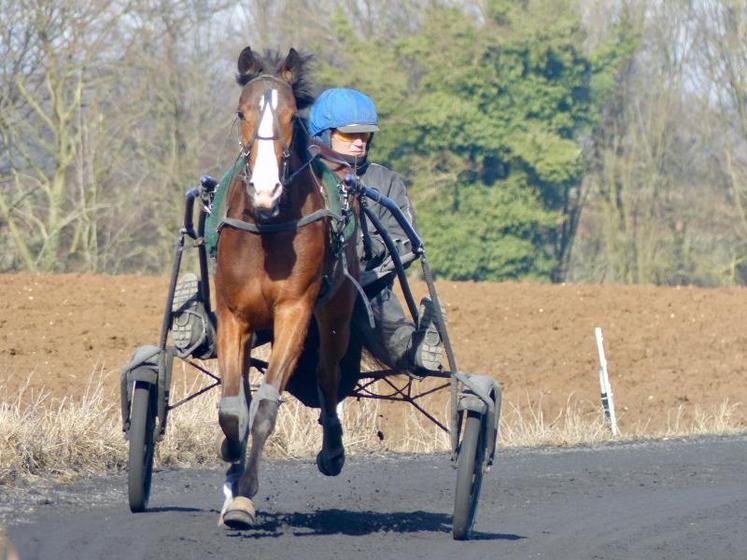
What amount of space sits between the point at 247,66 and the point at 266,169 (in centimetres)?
71

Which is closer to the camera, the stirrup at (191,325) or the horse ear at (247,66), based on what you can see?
the horse ear at (247,66)

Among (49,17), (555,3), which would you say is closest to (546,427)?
(49,17)

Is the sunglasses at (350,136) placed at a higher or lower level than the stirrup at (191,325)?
higher

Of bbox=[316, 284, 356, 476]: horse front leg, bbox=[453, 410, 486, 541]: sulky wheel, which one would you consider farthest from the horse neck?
bbox=[453, 410, 486, 541]: sulky wheel

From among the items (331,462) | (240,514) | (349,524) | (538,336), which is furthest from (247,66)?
(538,336)

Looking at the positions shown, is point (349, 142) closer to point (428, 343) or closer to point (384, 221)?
point (384, 221)

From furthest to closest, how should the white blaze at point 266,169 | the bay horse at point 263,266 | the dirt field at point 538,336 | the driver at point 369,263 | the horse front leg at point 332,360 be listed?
the dirt field at point 538,336
the driver at point 369,263
the horse front leg at point 332,360
the bay horse at point 263,266
the white blaze at point 266,169

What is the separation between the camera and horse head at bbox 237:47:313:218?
18.9 feet

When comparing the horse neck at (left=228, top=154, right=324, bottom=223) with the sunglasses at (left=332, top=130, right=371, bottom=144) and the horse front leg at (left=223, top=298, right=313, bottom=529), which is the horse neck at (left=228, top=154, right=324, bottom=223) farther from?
the sunglasses at (left=332, top=130, right=371, bottom=144)

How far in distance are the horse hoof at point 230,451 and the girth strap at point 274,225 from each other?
3.00ft

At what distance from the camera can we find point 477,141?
34.8 meters

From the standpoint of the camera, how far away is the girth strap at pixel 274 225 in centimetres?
598

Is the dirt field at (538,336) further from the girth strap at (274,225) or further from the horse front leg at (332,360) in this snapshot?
the girth strap at (274,225)

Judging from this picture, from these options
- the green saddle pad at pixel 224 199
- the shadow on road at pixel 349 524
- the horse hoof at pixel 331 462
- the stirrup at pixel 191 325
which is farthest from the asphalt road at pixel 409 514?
the green saddle pad at pixel 224 199
